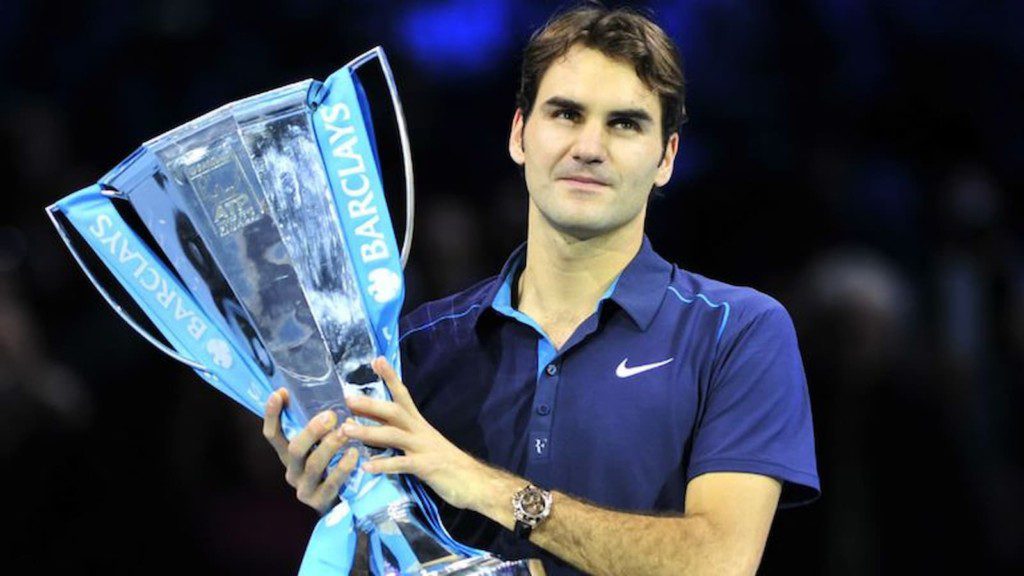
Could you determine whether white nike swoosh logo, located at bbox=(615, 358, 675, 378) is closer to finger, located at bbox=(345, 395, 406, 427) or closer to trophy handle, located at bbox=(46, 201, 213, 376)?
finger, located at bbox=(345, 395, 406, 427)

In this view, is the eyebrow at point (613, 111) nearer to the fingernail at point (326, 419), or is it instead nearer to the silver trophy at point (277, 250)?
the silver trophy at point (277, 250)

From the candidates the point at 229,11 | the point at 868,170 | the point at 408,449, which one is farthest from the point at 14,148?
the point at 408,449

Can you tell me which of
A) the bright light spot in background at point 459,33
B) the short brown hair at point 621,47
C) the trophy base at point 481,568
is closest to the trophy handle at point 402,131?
the short brown hair at point 621,47

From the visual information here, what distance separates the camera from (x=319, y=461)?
259 cm

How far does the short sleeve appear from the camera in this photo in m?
2.70

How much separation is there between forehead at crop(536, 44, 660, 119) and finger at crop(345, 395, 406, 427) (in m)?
0.67

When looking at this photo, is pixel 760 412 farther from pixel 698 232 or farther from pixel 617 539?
pixel 698 232

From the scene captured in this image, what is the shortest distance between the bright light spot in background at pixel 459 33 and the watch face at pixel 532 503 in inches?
125

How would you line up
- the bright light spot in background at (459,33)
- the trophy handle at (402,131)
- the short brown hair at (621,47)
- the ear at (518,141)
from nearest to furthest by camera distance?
the trophy handle at (402,131) → the short brown hair at (621,47) → the ear at (518,141) → the bright light spot in background at (459,33)

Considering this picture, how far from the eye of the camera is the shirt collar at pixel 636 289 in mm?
2871

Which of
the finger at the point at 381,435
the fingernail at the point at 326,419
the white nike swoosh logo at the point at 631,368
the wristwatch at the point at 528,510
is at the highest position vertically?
the fingernail at the point at 326,419

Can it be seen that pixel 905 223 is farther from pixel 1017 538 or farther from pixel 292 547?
pixel 292 547

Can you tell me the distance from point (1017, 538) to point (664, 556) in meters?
2.44

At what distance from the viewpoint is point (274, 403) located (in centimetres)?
260
